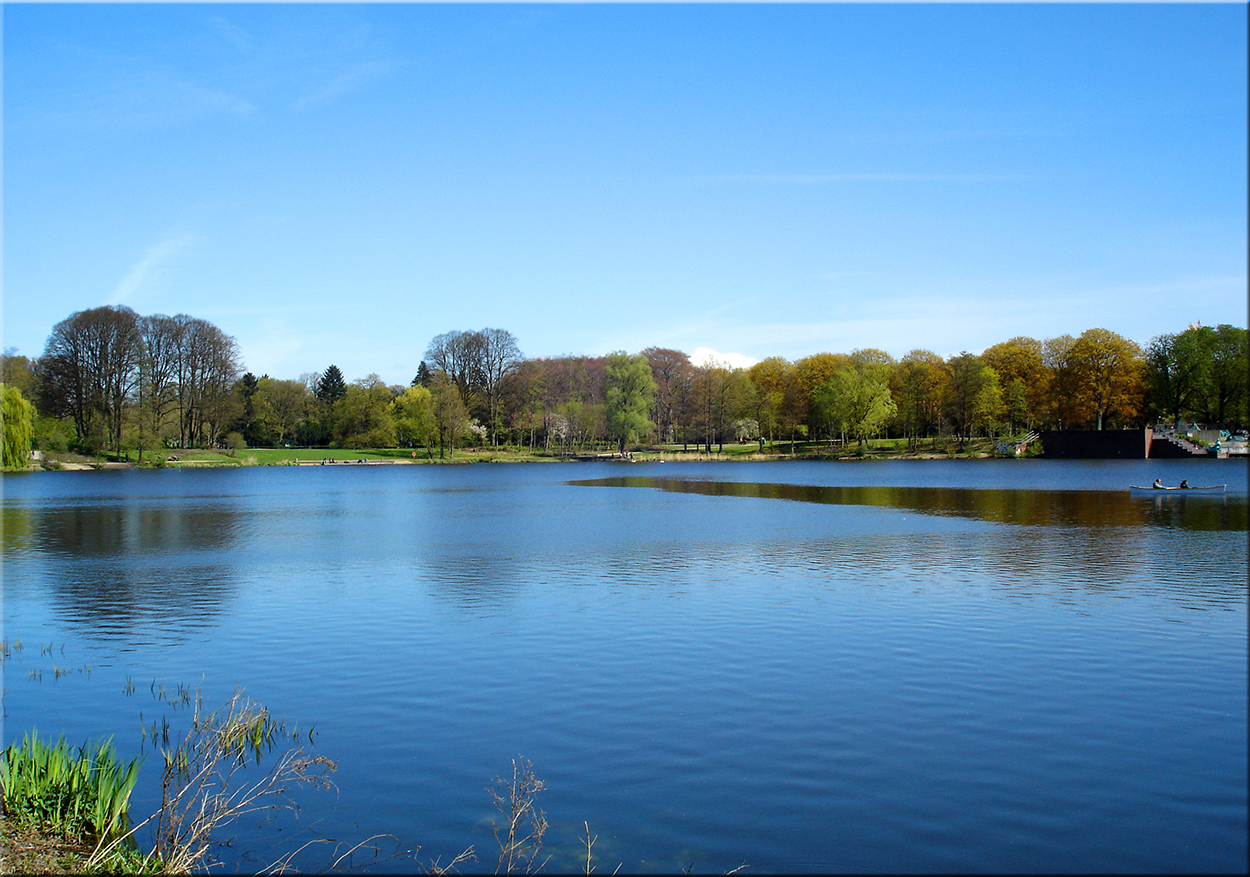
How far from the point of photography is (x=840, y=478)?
68312 mm

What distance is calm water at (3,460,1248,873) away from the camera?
7840mm

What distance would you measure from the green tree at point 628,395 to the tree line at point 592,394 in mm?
227

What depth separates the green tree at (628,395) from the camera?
105531 mm

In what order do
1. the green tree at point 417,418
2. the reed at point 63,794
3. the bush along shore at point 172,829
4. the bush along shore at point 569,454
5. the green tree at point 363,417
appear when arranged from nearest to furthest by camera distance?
the bush along shore at point 172,829, the reed at point 63,794, the bush along shore at point 569,454, the green tree at point 417,418, the green tree at point 363,417

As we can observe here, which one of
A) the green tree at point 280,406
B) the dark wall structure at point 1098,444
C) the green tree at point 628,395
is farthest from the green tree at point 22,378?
the dark wall structure at point 1098,444

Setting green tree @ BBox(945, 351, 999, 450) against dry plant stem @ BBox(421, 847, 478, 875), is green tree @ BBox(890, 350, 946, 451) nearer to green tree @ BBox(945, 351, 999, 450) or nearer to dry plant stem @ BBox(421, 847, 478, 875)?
green tree @ BBox(945, 351, 999, 450)

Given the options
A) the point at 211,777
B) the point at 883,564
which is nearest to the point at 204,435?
the point at 883,564

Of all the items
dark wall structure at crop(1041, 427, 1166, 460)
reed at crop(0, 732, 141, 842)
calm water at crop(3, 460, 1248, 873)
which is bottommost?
calm water at crop(3, 460, 1248, 873)

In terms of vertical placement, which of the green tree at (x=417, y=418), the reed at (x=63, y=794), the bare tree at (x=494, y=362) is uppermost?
the bare tree at (x=494, y=362)

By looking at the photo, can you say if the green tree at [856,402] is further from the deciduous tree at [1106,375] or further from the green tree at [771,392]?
the deciduous tree at [1106,375]

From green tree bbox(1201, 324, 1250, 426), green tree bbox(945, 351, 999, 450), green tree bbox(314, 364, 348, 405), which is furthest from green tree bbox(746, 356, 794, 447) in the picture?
green tree bbox(314, 364, 348, 405)

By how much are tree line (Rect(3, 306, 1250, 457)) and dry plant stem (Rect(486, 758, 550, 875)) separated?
79101 mm

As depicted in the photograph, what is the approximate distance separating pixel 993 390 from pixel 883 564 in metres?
84.6

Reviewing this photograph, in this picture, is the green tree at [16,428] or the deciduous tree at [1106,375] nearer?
the green tree at [16,428]
